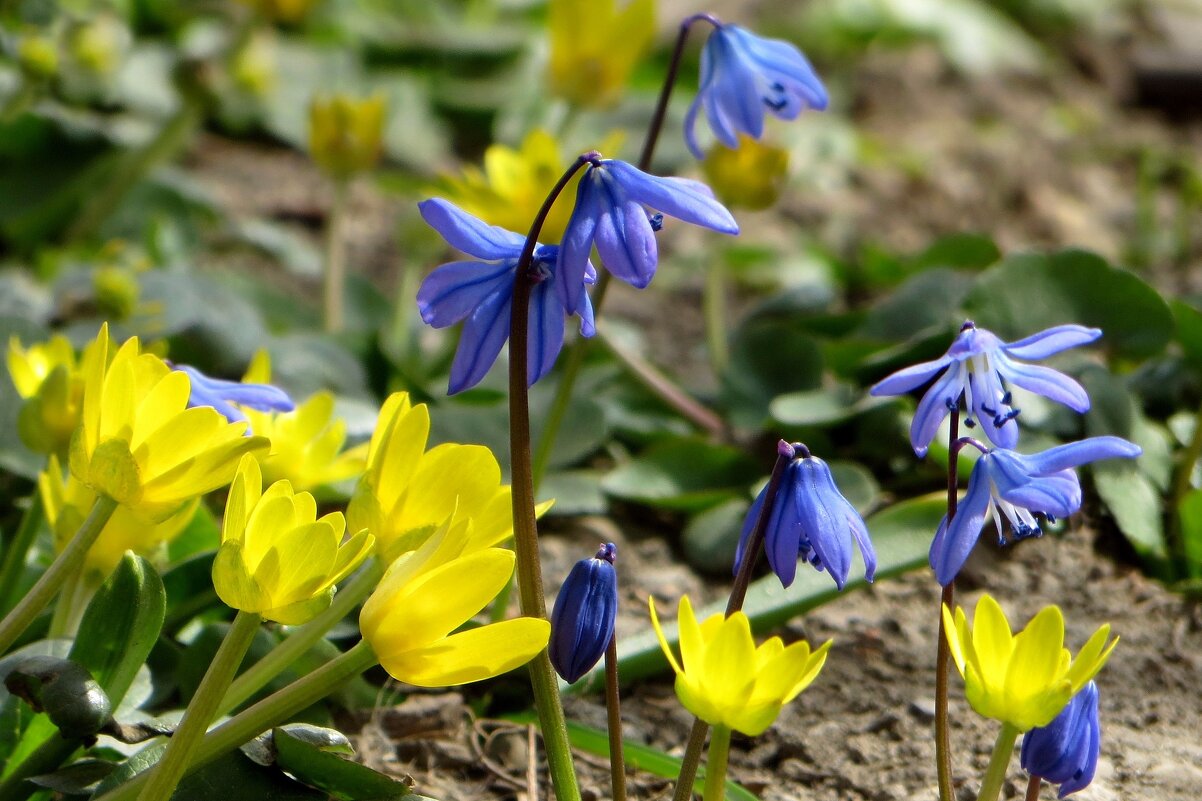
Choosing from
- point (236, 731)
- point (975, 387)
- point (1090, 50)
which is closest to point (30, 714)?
point (236, 731)

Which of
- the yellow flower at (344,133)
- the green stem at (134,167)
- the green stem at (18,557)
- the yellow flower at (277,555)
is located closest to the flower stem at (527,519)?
the yellow flower at (277,555)

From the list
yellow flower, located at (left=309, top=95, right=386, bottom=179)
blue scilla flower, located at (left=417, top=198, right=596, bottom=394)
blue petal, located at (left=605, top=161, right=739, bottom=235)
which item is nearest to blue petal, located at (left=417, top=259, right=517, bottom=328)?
blue scilla flower, located at (left=417, top=198, right=596, bottom=394)

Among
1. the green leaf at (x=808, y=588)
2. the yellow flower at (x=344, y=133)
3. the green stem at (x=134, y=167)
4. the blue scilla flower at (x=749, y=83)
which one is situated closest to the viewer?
the blue scilla flower at (x=749, y=83)

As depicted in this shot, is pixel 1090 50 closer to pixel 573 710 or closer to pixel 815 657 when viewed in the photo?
pixel 573 710

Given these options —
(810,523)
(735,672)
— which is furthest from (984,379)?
(735,672)

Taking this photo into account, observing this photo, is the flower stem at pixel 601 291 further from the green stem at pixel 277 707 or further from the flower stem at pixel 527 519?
the green stem at pixel 277 707

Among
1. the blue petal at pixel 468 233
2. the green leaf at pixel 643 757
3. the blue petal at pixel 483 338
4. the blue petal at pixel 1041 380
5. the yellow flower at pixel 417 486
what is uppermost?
the blue petal at pixel 468 233

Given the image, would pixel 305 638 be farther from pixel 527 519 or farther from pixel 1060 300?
pixel 1060 300
